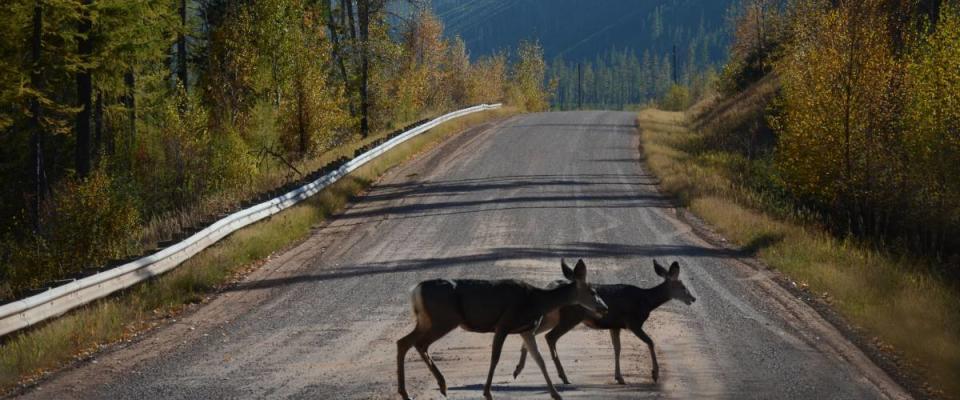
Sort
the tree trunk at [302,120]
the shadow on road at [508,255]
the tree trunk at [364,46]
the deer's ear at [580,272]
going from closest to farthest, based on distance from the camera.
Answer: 1. the deer's ear at [580,272]
2. the shadow on road at [508,255]
3. the tree trunk at [302,120]
4. the tree trunk at [364,46]

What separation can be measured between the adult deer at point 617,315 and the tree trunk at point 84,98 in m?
23.5

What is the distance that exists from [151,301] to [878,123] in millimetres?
18618

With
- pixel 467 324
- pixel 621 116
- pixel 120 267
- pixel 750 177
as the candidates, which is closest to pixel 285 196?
pixel 120 267

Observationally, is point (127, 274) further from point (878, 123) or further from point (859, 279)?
point (878, 123)

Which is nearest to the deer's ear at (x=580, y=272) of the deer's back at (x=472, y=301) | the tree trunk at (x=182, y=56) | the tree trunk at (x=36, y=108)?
the deer's back at (x=472, y=301)

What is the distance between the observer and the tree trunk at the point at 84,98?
30391mm

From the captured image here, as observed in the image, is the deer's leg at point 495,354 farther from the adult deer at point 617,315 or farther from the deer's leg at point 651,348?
the deer's leg at point 651,348

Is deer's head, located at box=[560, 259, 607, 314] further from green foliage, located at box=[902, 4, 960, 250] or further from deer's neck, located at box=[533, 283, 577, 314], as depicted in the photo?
green foliage, located at box=[902, 4, 960, 250]

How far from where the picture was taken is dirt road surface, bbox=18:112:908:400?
1012 cm

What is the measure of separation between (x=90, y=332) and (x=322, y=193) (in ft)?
46.7

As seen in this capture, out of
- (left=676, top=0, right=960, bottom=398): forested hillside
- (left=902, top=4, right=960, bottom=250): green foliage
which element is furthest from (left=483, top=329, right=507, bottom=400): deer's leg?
(left=902, top=4, right=960, bottom=250): green foliage

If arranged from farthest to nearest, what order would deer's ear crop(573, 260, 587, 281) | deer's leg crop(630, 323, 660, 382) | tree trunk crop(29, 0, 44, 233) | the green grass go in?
tree trunk crop(29, 0, 44, 233) → the green grass → deer's leg crop(630, 323, 660, 382) → deer's ear crop(573, 260, 587, 281)

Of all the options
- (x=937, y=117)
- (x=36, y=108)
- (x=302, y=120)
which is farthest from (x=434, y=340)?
(x=302, y=120)

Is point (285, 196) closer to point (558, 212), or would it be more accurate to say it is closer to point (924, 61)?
point (558, 212)
